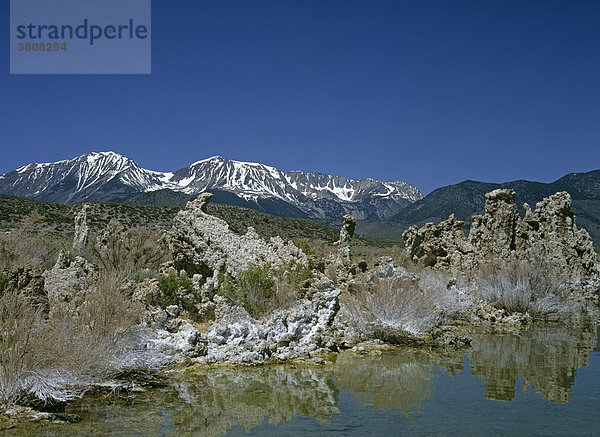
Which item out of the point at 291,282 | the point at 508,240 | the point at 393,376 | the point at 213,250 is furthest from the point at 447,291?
the point at 393,376

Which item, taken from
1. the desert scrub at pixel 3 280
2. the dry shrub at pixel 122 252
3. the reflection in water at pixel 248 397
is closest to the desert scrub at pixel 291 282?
the reflection in water at pixel 248 397

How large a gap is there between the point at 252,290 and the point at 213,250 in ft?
5.97

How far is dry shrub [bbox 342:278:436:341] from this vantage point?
45.1 ft

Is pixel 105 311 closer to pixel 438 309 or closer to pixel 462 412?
pixel 462 412

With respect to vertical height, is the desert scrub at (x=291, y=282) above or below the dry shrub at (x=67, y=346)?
above

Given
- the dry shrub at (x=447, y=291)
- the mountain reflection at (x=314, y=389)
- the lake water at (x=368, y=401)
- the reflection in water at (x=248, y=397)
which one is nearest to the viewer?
the lake water at (x=368, y=401)

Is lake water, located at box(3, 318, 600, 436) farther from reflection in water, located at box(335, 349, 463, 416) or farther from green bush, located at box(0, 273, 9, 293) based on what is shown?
green bush, located at box(0, 273, 9, 293)

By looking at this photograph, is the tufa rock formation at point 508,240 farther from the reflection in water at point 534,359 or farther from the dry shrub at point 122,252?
the dry shrub at point 122,252

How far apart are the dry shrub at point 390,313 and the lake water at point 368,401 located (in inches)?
55.3

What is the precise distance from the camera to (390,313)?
45.1 feet

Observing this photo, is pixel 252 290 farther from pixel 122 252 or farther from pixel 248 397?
pixel 122 252

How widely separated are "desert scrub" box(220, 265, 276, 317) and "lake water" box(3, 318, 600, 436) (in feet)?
6.82

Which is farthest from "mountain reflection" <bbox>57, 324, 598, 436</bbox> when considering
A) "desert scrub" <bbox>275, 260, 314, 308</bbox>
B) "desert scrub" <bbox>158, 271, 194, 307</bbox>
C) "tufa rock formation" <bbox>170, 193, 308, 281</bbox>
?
"tufa rock formation" <bbox>170, 193, 308, 281</bbox>

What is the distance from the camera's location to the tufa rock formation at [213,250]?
1392cm
